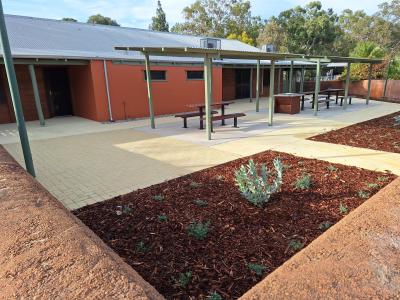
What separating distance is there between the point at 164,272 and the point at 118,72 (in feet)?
36.5

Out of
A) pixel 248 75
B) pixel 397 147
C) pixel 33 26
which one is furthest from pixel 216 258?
pixel 248 75

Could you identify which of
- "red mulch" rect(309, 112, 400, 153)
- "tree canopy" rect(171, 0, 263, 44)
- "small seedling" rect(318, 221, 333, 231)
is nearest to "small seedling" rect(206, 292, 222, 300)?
"small seedling" rect(318, 221, 333, 231)

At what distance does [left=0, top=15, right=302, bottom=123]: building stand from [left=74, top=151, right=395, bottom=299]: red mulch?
28.0ft

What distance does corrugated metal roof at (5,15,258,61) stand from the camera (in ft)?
38.0

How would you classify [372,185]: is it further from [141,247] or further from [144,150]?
[144,150]

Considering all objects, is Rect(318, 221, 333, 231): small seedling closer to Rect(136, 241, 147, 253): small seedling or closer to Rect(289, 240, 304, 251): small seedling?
Rect(289, 240, 304, 251): small seedling

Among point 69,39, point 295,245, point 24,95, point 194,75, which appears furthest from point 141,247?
point 69,39

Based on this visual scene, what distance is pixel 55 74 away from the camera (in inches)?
539

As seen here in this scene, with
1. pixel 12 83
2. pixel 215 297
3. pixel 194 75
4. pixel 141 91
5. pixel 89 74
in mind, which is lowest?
pixel 215 297

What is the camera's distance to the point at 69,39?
44.3ft

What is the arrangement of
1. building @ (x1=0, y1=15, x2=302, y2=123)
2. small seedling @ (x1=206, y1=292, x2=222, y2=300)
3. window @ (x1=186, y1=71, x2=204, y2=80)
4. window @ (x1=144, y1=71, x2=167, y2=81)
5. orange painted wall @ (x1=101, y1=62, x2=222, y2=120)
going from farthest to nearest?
window @ (x1=186, y1=71, x2=204, y2=80), window @ (x1=144, y1=71, x2=167, y2=81), orange painted wall @ (x1=101, y1=62, x2=222, y2=120), building @ (x1=0, y1=15, x2=302, y2=123), small seedling @ (x1=206, y1=292, x2=222, y2=300)

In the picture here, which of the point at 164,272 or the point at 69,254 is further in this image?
the point at 164,272

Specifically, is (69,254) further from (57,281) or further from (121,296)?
(121,296)

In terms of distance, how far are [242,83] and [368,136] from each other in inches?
539
